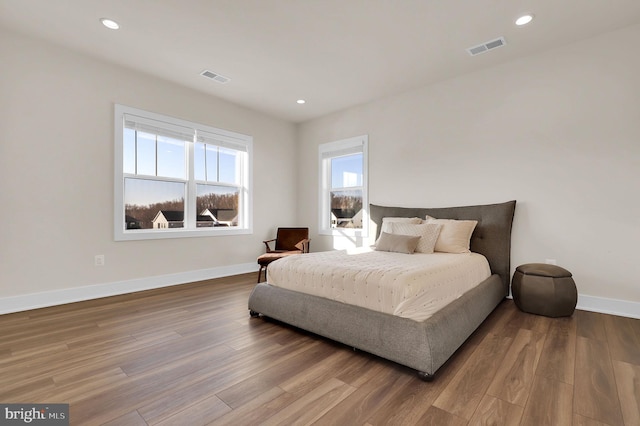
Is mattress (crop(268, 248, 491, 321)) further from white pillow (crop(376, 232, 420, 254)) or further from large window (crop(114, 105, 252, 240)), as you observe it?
large window (crop(114, 105, 252, 240))

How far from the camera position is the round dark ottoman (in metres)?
2.83

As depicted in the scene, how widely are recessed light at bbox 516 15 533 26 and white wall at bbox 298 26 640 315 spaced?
2.54ft

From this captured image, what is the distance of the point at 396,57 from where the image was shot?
342 centimetres

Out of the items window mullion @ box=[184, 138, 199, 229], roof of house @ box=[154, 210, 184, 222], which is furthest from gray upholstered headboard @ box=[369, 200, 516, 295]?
roof of house @ box=[154, 210, 184, 222]

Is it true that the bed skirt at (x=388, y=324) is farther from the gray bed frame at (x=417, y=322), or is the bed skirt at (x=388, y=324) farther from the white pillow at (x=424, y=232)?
the white pillow at (x=424, y=232)

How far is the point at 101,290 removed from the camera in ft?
11.7

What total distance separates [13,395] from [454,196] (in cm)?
437

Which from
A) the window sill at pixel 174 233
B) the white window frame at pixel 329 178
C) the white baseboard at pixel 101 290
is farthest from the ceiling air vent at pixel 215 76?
the white baseboard at pixel 101 290

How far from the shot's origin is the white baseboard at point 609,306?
2852 millimetres

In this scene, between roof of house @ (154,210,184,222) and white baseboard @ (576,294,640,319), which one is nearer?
white baseboard @ (576,294,640,319)

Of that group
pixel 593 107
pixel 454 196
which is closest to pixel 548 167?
pixel 593 107

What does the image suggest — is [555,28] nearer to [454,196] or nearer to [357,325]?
[454,196]

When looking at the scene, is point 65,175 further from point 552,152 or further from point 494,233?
point 552,152

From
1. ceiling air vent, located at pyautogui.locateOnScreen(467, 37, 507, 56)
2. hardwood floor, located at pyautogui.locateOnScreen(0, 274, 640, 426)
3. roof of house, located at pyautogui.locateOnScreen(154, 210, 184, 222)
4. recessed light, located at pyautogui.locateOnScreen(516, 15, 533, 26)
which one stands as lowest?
hardwood floor, located at pyautogui.locateOnScreen(0, 274, 640, 426)
